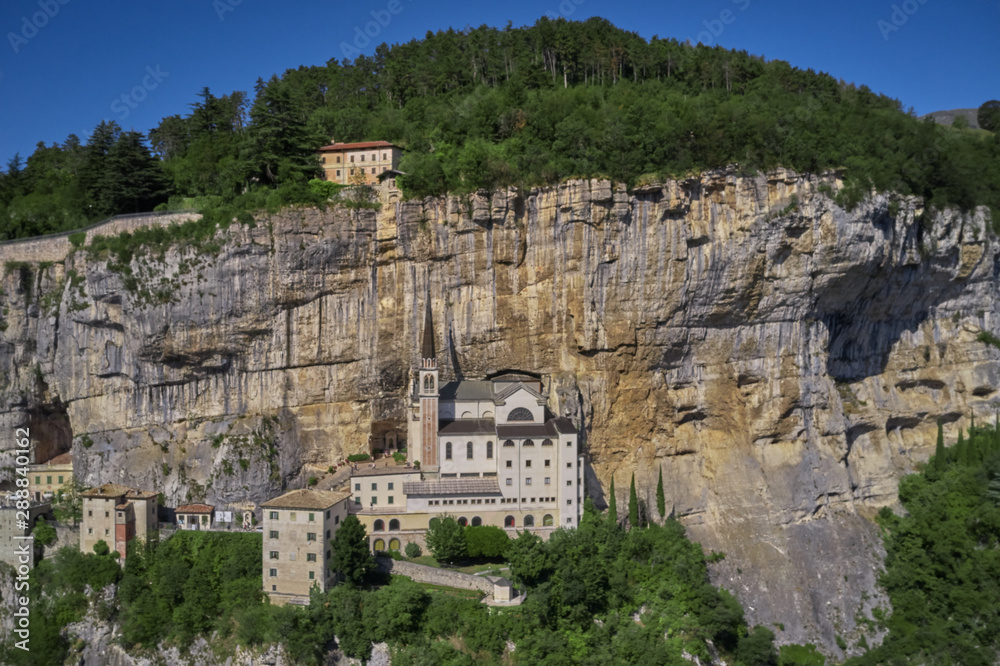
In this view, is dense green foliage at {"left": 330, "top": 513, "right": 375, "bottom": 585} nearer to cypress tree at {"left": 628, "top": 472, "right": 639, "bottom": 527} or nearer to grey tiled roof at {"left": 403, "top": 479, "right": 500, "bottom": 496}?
grey tiled roof at {"left": 403, "top": 479, "right": 500, "bottom": 496}

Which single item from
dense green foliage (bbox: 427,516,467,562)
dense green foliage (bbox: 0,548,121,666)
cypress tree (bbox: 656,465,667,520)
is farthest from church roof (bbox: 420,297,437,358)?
dense green foliage (bbox: 0,548,121,666)

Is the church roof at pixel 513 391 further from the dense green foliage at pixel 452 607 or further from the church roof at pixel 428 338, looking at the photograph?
the dense green foliage at pixel 452 607

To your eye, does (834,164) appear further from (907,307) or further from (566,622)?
(566,622)

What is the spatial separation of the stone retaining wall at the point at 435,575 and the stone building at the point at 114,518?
12441mm

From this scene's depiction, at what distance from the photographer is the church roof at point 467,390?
164ft

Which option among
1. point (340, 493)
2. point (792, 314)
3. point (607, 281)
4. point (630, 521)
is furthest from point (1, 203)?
point (792, 314)

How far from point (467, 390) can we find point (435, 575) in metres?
10.9

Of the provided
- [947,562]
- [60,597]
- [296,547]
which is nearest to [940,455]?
[947,562]

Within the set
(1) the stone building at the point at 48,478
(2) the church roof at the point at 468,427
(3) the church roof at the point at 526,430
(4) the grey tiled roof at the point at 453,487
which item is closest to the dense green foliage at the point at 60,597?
(1) the stone building at the point at 48,478

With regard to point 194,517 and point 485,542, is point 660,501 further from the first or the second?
point 194,517

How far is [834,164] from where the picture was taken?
51.7 meters

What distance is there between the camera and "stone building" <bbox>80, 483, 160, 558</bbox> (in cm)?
4644

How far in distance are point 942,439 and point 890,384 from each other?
460 centimetres

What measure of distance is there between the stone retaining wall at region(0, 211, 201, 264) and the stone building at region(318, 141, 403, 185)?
933 centimetres
